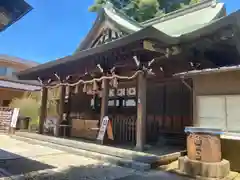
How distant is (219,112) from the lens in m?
5.71

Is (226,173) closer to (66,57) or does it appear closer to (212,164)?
(212,164)

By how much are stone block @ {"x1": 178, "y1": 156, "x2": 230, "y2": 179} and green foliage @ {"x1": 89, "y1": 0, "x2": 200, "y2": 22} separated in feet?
53.5

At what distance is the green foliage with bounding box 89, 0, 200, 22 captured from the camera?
19391 mm

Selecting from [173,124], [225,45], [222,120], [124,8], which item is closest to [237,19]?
[225,45]

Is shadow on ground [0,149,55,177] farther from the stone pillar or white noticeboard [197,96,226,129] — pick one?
white noticeboard [197,96,226,129]

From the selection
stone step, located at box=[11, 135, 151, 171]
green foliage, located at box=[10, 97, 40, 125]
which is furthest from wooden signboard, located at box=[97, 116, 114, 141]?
green foliage, located at box=[10, 97, 40, 125]

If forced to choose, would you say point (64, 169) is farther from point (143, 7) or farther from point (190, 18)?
point (143, 7)

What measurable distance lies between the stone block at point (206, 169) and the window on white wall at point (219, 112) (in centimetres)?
97

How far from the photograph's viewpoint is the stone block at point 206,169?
480 centimetres

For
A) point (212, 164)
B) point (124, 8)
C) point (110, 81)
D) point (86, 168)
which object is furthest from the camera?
point (124, 8)

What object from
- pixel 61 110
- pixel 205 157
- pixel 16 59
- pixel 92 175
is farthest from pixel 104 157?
pixel 16 59

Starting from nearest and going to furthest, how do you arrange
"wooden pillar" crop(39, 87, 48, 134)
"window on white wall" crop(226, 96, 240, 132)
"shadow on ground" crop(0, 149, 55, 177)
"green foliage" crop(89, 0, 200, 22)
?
"shadow on ground" crop(0, 149, 55, 177)
"window on white wall" crop(226, 96, 240, 132)
"wooden pillar" crop(39, 87, 48, 134)
"green foliage" crop(89, 0, 200, 22)

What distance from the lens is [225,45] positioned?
709 centimetres

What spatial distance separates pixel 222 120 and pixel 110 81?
4.32 metres
